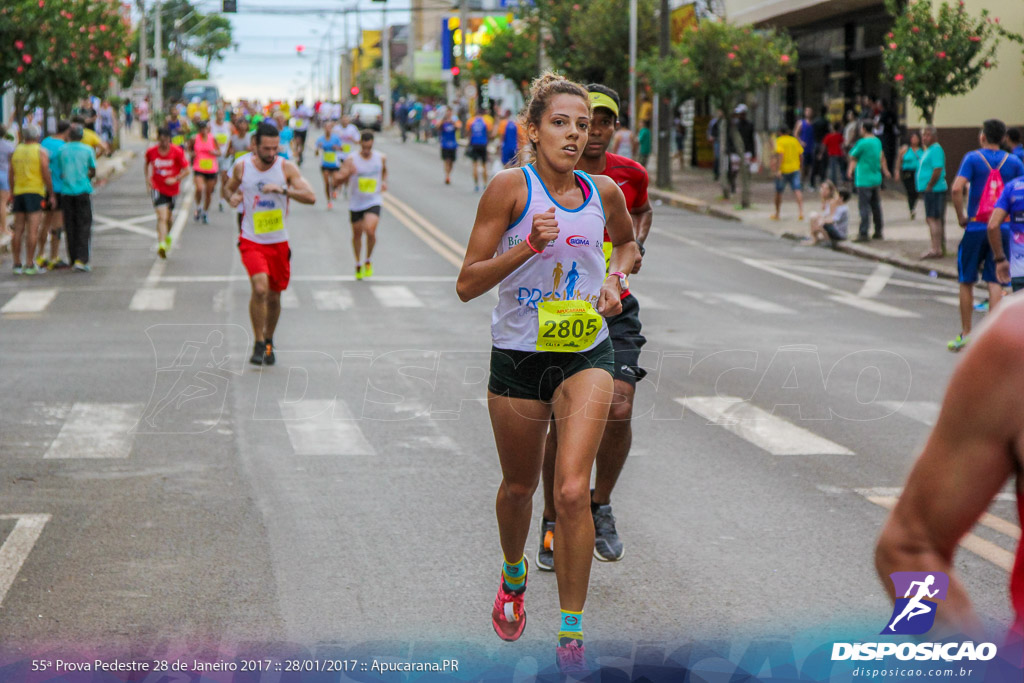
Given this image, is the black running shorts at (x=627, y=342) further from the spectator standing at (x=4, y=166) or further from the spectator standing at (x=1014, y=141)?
the spectator standing at (x=4, y=166)

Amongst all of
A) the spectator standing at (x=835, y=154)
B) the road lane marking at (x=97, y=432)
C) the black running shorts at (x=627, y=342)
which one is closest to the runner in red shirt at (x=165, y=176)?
the road lane marking at (x=97, y=432)

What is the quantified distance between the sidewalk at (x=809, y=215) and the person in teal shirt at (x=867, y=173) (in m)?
0.38

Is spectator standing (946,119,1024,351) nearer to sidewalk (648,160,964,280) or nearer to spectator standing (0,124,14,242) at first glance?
sidewalk (648,160,964,280)

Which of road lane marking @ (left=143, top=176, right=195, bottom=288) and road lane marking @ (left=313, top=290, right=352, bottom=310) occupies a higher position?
road lane marking @ (left=143, top=176, right=195, bottom=288)

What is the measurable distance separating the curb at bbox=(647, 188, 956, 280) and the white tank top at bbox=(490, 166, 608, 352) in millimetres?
6939

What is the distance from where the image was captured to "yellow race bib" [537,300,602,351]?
479cm

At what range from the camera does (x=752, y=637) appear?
16.9ft

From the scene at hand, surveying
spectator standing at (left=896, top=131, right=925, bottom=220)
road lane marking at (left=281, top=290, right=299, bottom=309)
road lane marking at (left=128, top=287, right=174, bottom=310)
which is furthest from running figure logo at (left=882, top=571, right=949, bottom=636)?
spectator standing at (left=896, top=131, right=925, bottom=220)

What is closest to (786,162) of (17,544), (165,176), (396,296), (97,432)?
(165,176)

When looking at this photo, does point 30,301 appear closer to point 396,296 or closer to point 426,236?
point 396,296

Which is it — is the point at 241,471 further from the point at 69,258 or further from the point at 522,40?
the point at 522,40

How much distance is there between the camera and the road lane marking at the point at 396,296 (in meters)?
16.1

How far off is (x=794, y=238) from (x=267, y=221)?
15.4 meters

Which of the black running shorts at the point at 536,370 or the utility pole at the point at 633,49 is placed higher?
the utility pole at the point at 633,49
